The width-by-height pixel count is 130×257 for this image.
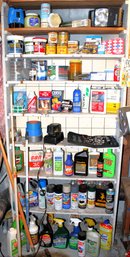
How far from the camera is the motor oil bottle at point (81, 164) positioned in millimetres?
2111

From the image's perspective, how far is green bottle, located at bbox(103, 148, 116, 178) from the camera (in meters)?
2.08

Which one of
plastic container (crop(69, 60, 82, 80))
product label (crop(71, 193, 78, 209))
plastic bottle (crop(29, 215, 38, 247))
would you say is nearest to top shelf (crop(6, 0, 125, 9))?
plastic container (crop(69, 60, 82, 80))

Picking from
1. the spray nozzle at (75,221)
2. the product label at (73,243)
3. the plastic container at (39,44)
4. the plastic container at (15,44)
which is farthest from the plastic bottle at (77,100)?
the product label at (73,243)

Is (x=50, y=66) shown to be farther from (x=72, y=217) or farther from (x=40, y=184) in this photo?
(x=72, y=217)

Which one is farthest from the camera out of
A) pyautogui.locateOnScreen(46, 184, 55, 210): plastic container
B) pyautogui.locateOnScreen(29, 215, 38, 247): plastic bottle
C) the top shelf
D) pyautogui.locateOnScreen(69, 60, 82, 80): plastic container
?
pyautogui.locateOnScreen(46, 184, 55, 210): plastic container

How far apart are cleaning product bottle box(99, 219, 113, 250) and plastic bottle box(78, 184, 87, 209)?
0.85ft

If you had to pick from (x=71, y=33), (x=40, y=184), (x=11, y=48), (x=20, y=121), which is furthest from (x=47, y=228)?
(x=71, y=33)

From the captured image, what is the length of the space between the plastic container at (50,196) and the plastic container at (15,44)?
1247 millimetres

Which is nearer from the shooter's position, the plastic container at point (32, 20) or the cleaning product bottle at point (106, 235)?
the plastic container at point (32, 20)

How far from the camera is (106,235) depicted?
2.17 m

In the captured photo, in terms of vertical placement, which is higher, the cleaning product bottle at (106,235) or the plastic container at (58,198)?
the plastic container at (58,198)

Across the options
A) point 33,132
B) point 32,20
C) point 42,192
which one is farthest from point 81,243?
point 32,20

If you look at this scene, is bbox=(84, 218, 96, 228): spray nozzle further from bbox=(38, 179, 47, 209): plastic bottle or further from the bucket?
the bucket

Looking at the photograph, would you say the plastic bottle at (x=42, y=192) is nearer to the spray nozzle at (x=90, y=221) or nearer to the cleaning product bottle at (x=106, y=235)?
the spray nozzle at (x=90, y=221)
